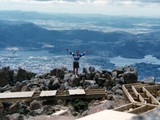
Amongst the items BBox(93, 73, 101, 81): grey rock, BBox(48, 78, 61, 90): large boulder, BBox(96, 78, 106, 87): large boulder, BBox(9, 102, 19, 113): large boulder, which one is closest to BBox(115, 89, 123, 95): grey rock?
BBox(96, 78, 106, 87): large boulder

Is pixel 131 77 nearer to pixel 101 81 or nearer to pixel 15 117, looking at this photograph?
pixel 101 81

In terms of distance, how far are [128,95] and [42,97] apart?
601cm

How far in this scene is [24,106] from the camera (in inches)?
961

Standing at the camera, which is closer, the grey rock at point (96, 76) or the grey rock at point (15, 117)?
the grey rock at point (15, 117)

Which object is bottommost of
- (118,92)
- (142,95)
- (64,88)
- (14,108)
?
(14,108)

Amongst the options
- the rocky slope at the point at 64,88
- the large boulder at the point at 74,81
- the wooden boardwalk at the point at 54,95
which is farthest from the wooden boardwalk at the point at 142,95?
the large boulder at the point at 74,81

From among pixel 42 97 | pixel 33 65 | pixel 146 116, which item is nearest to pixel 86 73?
pixel 42 97

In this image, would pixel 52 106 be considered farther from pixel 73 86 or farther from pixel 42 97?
pixel 73 86

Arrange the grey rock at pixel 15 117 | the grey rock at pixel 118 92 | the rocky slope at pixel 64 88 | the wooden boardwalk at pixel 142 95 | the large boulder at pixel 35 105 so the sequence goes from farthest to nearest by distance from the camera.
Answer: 1. the grey rock at pixel 118 92
2. the large boulder at pixel 35 105
3. the rocky slope at pixel 64 88
4. the grey rock at pixel 15 117
5. the wooden boardwalk at pixel 142 95

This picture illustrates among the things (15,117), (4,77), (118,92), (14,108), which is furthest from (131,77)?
(4,77)

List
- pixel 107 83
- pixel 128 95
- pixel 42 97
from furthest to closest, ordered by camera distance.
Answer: pixel 107 83, pixel 42 97, pixel 128 95

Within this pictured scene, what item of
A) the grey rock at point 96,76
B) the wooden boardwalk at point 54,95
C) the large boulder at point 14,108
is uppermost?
the grey rock at point 96,76

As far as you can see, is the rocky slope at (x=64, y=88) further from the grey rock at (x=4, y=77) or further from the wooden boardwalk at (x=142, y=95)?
the wooden boardwalk at (x=142, y=95)

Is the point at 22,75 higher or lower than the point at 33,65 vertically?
higher
